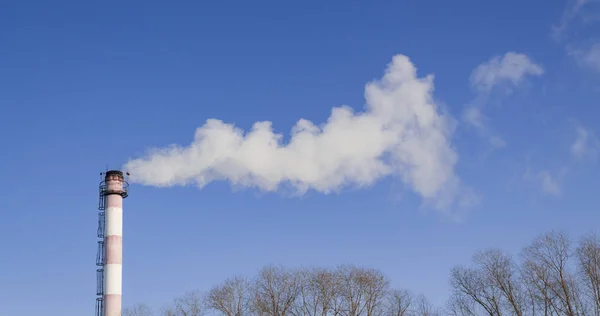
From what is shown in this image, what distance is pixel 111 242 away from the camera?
6431 centimetres

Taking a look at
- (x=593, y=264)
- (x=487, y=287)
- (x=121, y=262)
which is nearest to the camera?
(x=593, y=264)

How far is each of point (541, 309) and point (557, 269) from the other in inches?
135

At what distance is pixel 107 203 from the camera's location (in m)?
66.1

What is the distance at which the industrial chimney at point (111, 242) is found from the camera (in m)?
63.1

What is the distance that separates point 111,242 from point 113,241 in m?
0.20

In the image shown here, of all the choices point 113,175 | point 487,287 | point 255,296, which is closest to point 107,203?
point 113,175

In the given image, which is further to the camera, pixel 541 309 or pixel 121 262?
pixel 121 262

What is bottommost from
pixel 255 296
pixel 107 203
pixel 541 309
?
pixel 541 309

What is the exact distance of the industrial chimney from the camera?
207ft

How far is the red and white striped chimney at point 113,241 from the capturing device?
63031 mm

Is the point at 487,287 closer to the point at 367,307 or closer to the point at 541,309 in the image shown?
the point at 541,309

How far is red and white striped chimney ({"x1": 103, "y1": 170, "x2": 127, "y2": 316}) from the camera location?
2482 inches

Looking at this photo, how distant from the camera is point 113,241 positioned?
6438 cm

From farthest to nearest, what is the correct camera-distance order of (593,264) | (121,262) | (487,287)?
(121,262)
(487,287)
(593,264)
